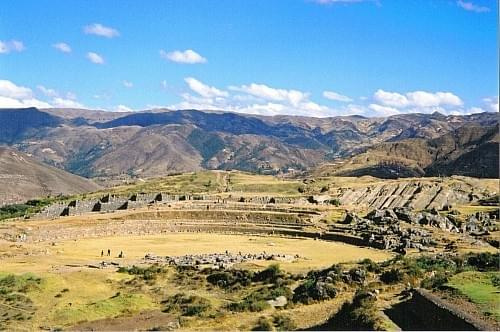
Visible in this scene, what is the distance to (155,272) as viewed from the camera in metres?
39.9

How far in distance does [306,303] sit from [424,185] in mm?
77764

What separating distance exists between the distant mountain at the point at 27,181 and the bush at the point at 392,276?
423ft

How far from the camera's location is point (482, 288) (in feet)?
83.9

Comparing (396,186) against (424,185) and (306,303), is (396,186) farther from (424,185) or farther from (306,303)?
(306,303)

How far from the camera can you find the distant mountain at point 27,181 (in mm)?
153462

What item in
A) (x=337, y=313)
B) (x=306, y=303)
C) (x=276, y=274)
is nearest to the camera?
(x=337, y=313)

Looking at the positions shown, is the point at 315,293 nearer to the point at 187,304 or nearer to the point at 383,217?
the point at 187,304

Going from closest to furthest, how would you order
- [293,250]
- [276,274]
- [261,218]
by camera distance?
[276,274] < [293,250] < [261,218]

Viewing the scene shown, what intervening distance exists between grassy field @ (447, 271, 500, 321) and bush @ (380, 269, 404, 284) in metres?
3.62

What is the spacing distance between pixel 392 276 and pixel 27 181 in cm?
15558

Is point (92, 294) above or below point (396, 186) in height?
below

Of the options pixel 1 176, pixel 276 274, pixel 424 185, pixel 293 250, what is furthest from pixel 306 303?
pixel 1 176

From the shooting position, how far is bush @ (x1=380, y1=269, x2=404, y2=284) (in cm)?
3215

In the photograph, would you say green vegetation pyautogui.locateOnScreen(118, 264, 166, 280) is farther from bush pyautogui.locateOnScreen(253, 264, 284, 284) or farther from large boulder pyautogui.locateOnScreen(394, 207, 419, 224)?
large boulder pyautogui.locateOnScreen(394, 207, 419, 224)
